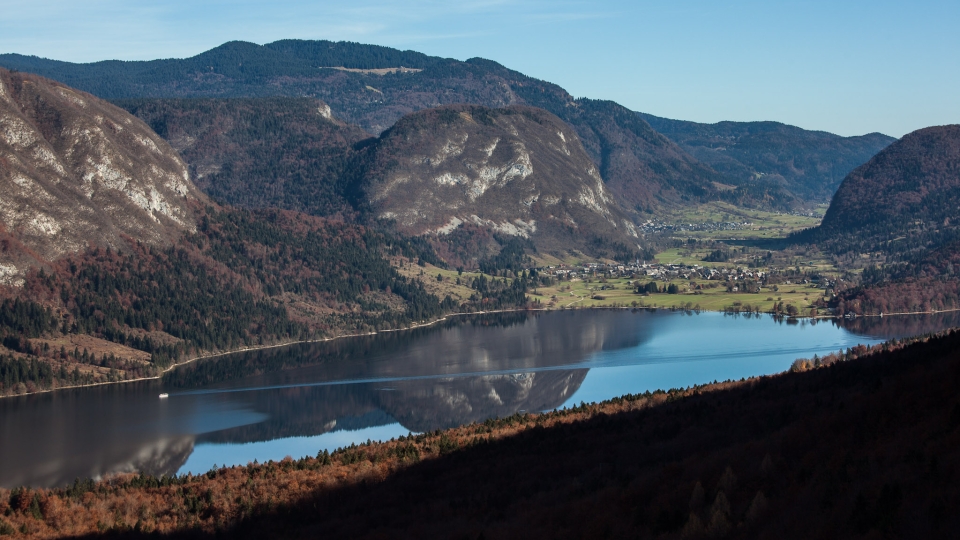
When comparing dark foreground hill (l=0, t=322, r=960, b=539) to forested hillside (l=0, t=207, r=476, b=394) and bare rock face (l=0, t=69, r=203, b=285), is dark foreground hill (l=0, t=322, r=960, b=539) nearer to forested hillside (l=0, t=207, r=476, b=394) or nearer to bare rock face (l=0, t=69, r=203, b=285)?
forested hillside (l=0, t=207, r=476, b=394)

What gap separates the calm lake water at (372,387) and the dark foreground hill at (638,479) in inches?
1239

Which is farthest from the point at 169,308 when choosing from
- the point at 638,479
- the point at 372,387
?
the point at 638,479

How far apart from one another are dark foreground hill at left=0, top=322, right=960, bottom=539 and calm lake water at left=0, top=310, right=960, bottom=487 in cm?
3148

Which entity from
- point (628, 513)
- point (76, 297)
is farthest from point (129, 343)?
point (628, 513)

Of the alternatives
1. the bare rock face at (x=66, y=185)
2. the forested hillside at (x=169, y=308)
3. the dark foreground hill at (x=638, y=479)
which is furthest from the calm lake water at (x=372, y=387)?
the bare rock face at (x=66, y=185)

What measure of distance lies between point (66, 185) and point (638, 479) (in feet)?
485

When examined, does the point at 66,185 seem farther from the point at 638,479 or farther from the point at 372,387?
the point at 638,479

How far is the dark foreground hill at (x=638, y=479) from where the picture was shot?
27.3 m

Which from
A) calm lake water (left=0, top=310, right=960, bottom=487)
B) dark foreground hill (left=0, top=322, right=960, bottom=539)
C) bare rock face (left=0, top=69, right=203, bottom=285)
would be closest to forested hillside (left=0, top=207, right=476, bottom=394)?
bare rock face (left=0, top=69, right=203, bottom=285)

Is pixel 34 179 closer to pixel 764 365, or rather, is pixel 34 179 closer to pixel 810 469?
pixel 764 365

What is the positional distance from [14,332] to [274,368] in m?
32.0

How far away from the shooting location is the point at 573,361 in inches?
5162

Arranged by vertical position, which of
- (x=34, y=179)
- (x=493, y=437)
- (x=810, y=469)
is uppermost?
(x=34, y=179)

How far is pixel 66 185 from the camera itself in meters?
165
